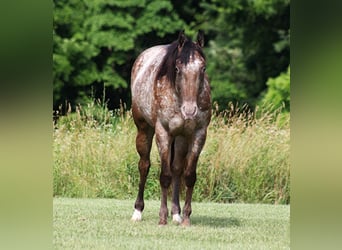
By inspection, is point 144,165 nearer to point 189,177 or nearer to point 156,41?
point 189,177

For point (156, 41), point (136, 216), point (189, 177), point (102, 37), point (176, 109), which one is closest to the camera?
point (176, 109)

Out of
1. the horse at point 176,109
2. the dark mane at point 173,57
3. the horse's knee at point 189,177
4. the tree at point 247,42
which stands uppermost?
the tree at point 247,42

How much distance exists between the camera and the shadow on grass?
8.52m

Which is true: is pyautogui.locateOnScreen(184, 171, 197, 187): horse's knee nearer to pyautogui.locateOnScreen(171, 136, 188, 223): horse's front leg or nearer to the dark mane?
pyautogui.locateOnScreen(171, 136, 188, 223): horse's front leg

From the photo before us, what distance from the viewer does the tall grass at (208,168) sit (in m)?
11.9

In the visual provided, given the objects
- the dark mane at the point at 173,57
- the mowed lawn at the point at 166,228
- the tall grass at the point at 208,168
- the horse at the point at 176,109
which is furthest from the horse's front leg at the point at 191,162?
the tall grass at the point at 208,168

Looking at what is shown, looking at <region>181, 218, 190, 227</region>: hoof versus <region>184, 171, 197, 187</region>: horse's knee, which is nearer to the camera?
<region>181, 218, 190, 227</region>: hoof

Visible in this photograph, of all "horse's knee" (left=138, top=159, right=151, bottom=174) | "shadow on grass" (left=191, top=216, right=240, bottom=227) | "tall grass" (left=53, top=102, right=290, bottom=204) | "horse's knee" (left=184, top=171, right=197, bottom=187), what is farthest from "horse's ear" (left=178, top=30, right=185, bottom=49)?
"tall grass" (left=53, top=102, right=290, bottom=204)

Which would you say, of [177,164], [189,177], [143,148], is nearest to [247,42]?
[143,148]

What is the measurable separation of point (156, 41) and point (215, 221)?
50.9 ft

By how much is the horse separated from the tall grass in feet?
9.86

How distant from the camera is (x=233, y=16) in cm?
2384

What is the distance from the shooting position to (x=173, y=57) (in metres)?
8.11

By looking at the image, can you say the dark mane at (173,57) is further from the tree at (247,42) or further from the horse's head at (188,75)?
the tree at (247,42)
